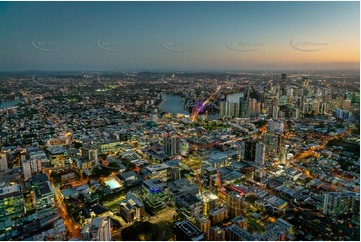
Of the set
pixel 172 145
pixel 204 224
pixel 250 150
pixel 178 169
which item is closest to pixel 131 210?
pixel 204 224

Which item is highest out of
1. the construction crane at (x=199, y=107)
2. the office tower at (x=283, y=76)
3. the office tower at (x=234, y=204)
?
the office tower at (x=283, y=76)

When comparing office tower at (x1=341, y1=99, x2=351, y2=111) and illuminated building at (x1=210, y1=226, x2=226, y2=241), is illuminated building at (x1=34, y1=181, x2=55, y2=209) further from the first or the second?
office tower at (x1=341, y1=99, x2=351, y2=111)

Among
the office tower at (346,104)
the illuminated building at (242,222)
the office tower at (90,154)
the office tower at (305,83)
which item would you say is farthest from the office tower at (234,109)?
the illuminated building at (242,222)

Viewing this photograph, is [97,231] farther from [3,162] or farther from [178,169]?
[3,162]

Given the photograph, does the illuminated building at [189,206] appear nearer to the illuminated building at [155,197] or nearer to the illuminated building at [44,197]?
the illuminated building at [155,197]

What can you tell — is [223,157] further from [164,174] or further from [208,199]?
[208,199]

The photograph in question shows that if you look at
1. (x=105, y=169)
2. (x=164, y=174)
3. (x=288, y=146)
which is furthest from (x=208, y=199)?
Result: (x=288, y=146)
